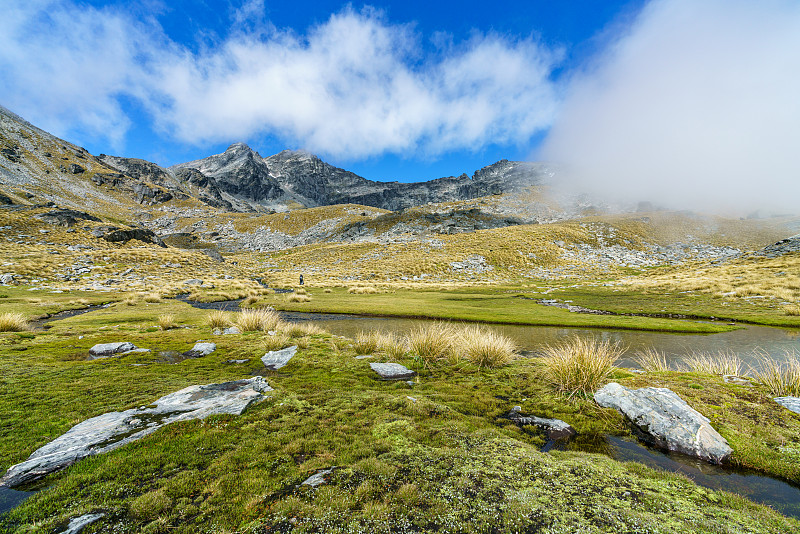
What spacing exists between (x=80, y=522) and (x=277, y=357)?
9.39m

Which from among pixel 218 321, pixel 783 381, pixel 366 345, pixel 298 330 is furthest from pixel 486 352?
pixel 218 321

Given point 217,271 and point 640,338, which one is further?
point 217,271

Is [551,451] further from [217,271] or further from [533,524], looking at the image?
[217,271]

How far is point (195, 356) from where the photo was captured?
44.7ft

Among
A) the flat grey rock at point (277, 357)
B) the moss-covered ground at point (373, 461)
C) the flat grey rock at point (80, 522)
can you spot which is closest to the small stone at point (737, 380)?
the moss-covered ground at point (373, 461)

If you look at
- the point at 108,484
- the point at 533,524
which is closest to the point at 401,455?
the point at 533,524

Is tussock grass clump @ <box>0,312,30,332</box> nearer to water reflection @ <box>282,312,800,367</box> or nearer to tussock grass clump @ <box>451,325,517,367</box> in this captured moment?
water reflection @ <box>282,312,800,367</box>

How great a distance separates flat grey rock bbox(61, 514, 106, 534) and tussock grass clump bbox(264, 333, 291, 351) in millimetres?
10671

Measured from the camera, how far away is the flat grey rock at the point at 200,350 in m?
13.8

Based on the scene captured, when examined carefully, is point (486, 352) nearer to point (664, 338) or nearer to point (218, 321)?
point (664, 338)

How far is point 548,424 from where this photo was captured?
797 cm

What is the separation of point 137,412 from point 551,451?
9.71 meters

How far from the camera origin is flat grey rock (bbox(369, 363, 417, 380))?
11.8m

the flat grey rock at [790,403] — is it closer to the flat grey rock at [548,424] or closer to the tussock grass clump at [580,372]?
the tussock grass clump at [580,372]
